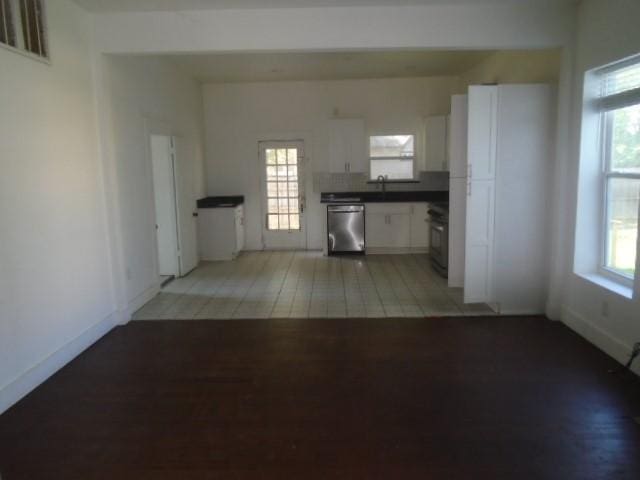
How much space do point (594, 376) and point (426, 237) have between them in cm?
467

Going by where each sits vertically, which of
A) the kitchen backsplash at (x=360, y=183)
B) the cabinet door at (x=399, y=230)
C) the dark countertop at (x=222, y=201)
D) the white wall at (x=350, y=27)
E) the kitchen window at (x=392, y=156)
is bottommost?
the cabinet door at (x=399, y=230)

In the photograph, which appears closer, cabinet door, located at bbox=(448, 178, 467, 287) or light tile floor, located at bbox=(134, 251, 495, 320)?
light tile floor, located at bbox=(134, 251, 495, 320)

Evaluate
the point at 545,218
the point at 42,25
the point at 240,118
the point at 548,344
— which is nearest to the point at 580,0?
the point at 545,218

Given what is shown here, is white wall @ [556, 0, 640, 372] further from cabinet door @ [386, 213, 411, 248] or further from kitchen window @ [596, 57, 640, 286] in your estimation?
cabinet door @ [386, 213, 411, 248]

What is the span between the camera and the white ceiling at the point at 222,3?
13.1 feet

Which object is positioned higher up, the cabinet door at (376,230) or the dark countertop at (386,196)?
the dark countertop at (386,196)

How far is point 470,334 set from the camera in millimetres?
4297

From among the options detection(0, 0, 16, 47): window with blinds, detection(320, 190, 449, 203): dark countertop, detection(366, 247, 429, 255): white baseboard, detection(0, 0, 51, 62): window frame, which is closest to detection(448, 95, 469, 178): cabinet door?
detection(320, 190, 449, 203): dark countertop

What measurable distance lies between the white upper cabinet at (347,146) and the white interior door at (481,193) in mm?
3539

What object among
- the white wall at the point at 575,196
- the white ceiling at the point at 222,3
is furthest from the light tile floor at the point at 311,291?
the white ceiling at the point at 222,3

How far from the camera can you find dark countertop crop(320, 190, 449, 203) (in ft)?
26.0

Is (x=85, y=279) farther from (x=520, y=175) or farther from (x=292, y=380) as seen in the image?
(x=520, y=175)

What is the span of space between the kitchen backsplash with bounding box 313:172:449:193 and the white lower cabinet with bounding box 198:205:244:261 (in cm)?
157

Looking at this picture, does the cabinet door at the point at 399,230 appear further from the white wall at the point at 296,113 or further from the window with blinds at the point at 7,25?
the window with blinds at the point at 7,25
